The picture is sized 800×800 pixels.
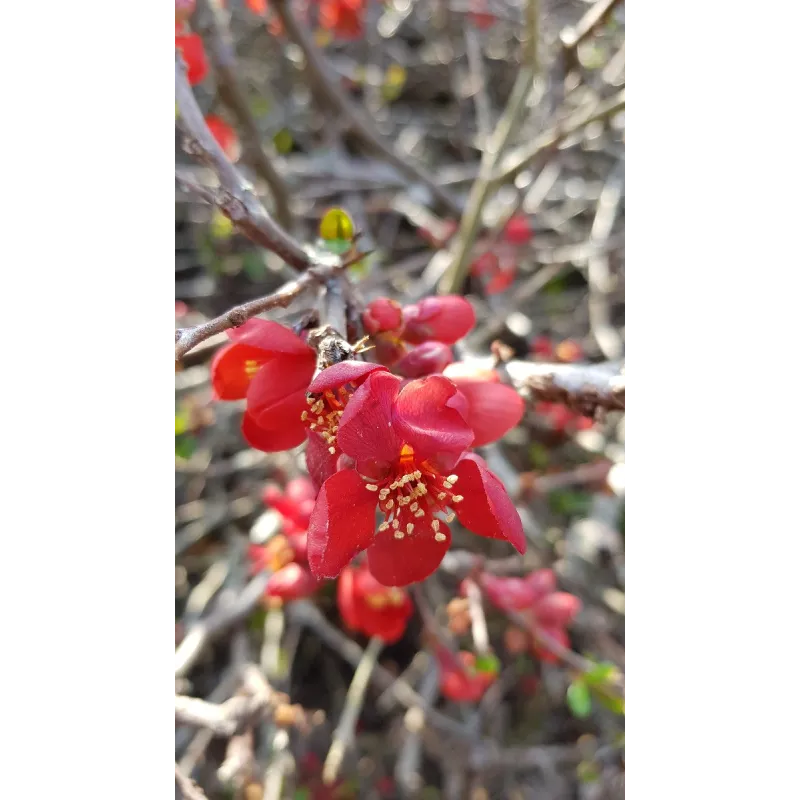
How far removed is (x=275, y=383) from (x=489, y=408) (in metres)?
0.21

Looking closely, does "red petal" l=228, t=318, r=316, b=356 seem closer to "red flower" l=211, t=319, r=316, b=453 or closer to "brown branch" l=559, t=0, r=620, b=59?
"red flower" l=211, t=319, r=316, b=453

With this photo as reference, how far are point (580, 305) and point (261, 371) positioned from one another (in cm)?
179

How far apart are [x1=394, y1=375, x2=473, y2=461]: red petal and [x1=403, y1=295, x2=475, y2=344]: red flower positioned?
0.61 feet

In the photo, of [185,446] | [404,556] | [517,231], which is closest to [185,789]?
[404,556]

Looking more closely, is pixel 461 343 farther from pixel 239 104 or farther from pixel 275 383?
pixel 239 104

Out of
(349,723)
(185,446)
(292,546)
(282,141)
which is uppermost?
(282,141)

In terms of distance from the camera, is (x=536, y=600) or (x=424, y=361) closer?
(x=424, y=361)

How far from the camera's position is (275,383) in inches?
24.7

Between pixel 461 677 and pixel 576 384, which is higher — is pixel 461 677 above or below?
below

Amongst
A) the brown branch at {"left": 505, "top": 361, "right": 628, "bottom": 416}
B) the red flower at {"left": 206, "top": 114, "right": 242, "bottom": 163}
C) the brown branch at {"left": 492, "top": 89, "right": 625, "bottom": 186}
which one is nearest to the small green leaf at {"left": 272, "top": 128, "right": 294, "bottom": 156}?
the red flower at {"left": 206, "top": 114, "right": 242, "bottom": 163}

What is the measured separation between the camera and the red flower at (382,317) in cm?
67

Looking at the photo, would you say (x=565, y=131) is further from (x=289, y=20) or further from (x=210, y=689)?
(x=210, y=689)

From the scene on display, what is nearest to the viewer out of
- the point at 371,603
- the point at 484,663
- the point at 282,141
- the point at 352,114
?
the point at 371,603

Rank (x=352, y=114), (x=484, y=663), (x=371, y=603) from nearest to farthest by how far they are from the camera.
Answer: (x=371, y=603)
(x=484, y=663)
(x=352, y=114)
